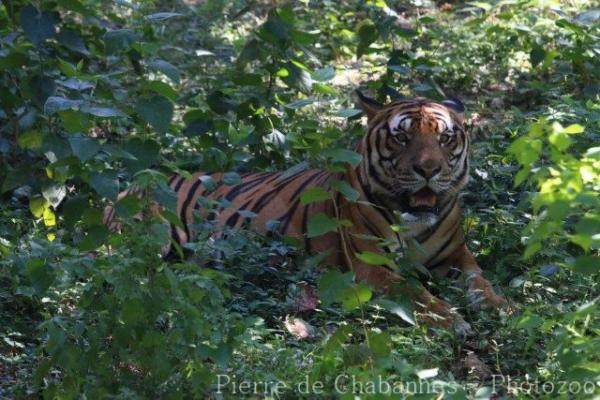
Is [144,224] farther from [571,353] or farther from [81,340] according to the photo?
[571,353]

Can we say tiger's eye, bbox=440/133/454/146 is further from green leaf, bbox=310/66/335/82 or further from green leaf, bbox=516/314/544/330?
green leaf, bbox=516/314/544/330

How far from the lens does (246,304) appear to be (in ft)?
16.4

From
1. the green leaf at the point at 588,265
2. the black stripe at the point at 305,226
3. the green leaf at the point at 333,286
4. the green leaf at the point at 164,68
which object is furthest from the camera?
the black stripe at the point at 305,226

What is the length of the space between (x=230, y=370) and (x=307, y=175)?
8.31 ft

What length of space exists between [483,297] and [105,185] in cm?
164

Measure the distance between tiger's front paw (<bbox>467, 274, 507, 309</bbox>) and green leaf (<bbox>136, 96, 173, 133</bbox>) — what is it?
1.49 m

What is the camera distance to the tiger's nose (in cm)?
543

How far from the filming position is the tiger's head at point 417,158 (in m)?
5.49

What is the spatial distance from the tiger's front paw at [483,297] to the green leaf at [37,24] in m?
2.07

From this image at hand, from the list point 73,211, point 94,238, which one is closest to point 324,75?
point 73,211

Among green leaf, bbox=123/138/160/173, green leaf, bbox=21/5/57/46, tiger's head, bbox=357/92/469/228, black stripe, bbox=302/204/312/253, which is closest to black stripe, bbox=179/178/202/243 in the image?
black stripe, bbox=302/204/312/253

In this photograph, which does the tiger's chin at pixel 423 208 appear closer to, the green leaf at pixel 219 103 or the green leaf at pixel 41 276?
the green leaf at pixel 219 103

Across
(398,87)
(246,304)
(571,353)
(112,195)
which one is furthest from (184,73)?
(571,353)

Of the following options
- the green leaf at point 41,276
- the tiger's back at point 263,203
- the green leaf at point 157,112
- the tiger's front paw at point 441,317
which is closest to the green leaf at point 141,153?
the green leaf at point 157,112
